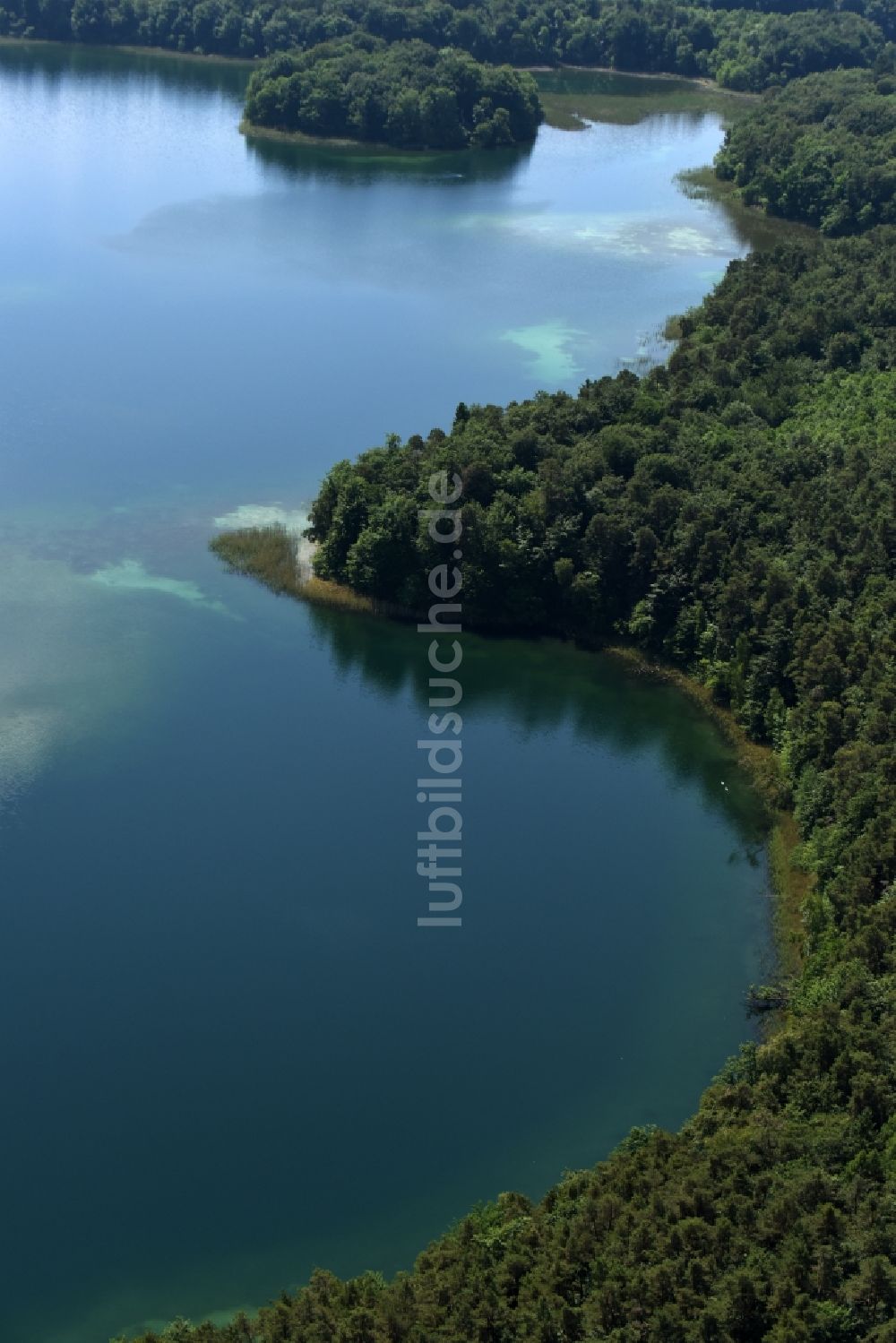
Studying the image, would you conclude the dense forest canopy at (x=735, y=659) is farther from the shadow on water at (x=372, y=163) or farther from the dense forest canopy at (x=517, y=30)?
the dense forest canopy at (x=517, y=30)

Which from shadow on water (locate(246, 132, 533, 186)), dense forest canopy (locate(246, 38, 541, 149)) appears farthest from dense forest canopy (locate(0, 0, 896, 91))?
shadow on water (locate(246, 132, 533, 186))

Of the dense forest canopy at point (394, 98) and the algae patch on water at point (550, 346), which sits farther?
the dense forest canopy at point (394, 98)

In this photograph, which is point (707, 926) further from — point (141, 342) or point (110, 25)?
point (110, 25)

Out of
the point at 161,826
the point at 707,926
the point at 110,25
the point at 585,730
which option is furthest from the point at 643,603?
the point at 110,25

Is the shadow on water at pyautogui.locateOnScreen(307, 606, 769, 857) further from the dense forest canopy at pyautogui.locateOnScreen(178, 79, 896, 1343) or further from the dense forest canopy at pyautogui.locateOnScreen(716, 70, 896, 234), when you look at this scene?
the dense forest canopy at pyautogui.locateOnScreen(716, 70, 896, 234)

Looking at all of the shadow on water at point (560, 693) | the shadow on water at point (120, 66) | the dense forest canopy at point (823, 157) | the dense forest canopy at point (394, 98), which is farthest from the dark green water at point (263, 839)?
the shadow on water at point (120, 66)
